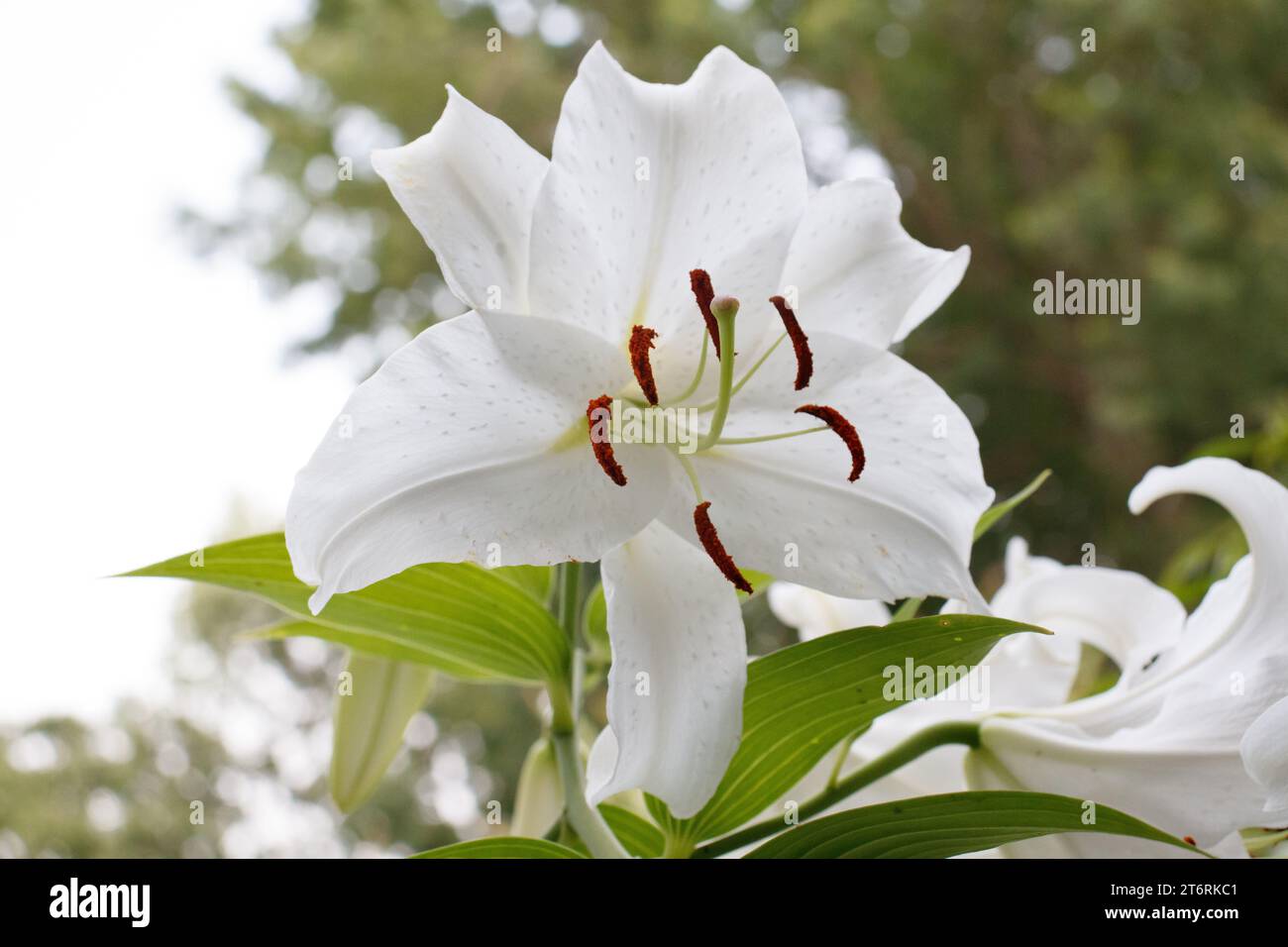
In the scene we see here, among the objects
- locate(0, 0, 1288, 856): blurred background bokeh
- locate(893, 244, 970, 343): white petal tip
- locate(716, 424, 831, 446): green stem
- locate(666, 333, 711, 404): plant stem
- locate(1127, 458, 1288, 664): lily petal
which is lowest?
locate(1127, 458, 1288, 664): lily petal

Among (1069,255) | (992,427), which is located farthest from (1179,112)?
(992,427)

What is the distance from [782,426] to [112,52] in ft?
18.9

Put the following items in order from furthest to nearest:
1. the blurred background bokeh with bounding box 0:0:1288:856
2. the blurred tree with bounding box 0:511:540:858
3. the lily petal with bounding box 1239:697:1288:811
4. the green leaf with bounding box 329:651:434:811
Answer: the blurred tree with bounding box 0:511:540:858 → the blurred background bokeh with bounding box 0:0:1288:856 → the green leaf with bounding box 329:651:434:811 → the lily petal with bounding box 1239:697:1288:811

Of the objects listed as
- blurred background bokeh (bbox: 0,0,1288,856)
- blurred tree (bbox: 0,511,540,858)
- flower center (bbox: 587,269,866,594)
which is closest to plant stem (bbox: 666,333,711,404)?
flower center (bbox: 587,269,866,594)

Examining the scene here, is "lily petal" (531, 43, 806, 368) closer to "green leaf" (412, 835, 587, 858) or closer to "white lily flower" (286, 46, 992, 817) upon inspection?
"white lily flower" (286, 46, 992, 817)

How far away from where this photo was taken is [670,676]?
10.2 inches

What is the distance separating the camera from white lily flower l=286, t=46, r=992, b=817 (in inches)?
9.9

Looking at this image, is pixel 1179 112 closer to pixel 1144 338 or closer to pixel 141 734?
pixel 1144 338

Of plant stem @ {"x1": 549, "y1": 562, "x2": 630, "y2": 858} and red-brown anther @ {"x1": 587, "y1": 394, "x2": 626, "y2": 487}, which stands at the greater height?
red-brown anther @ {"x1": 587, "y1": 394, "x2": 626, "y2": 487}

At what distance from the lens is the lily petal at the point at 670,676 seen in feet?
0.83

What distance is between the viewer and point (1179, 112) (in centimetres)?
351

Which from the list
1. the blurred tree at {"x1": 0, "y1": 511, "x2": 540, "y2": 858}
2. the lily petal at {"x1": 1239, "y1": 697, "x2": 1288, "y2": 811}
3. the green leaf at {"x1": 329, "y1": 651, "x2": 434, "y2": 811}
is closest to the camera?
the lily petal at {"x1": 1239, "y1": 697, "x2": 1288, "y2": 811}

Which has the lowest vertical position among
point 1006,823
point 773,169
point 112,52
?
point 1006,823

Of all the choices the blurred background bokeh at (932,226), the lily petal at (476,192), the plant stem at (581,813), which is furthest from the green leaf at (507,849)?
the blurred background bokeh at (932,226)
